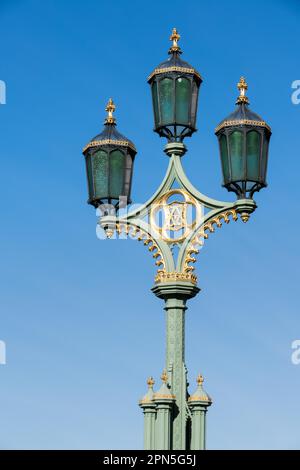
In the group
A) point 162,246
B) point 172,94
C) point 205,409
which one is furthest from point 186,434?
point 172,94

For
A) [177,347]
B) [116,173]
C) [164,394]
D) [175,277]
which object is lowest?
[164,394]

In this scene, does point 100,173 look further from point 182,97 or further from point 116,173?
point 182,97

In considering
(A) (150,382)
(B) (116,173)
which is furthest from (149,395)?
(B) (116,173)

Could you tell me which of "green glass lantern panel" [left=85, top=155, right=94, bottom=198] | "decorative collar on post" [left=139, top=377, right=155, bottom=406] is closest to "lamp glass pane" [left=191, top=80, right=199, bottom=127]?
"green glass lantern panel" [left=85, top=155, right=94, bottom=198]

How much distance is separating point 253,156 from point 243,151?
18 centimetres

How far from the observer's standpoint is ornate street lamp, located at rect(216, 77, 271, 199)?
29031mm

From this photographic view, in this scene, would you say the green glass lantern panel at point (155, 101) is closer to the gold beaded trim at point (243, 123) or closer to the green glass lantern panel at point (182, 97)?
the green glass lantern panel at point (182, 97)

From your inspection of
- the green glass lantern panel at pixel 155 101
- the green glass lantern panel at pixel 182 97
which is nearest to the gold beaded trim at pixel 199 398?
the green glass lantern panel at pixel 182 97

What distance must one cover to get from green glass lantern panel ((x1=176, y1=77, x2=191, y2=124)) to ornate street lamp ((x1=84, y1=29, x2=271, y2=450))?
14mm

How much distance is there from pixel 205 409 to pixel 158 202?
115 inches

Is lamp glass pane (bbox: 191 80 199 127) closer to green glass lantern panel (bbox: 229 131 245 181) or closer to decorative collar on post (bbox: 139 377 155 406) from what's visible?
green glass lantern panel (bbox: 229 131 245 181)

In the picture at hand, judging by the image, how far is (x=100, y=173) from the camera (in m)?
29.6

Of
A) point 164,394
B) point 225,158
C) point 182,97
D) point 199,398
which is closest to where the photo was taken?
point 164,394

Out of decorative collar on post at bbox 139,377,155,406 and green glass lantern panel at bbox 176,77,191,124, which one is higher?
green glass lantern panel at bbox 176,77,191,124
